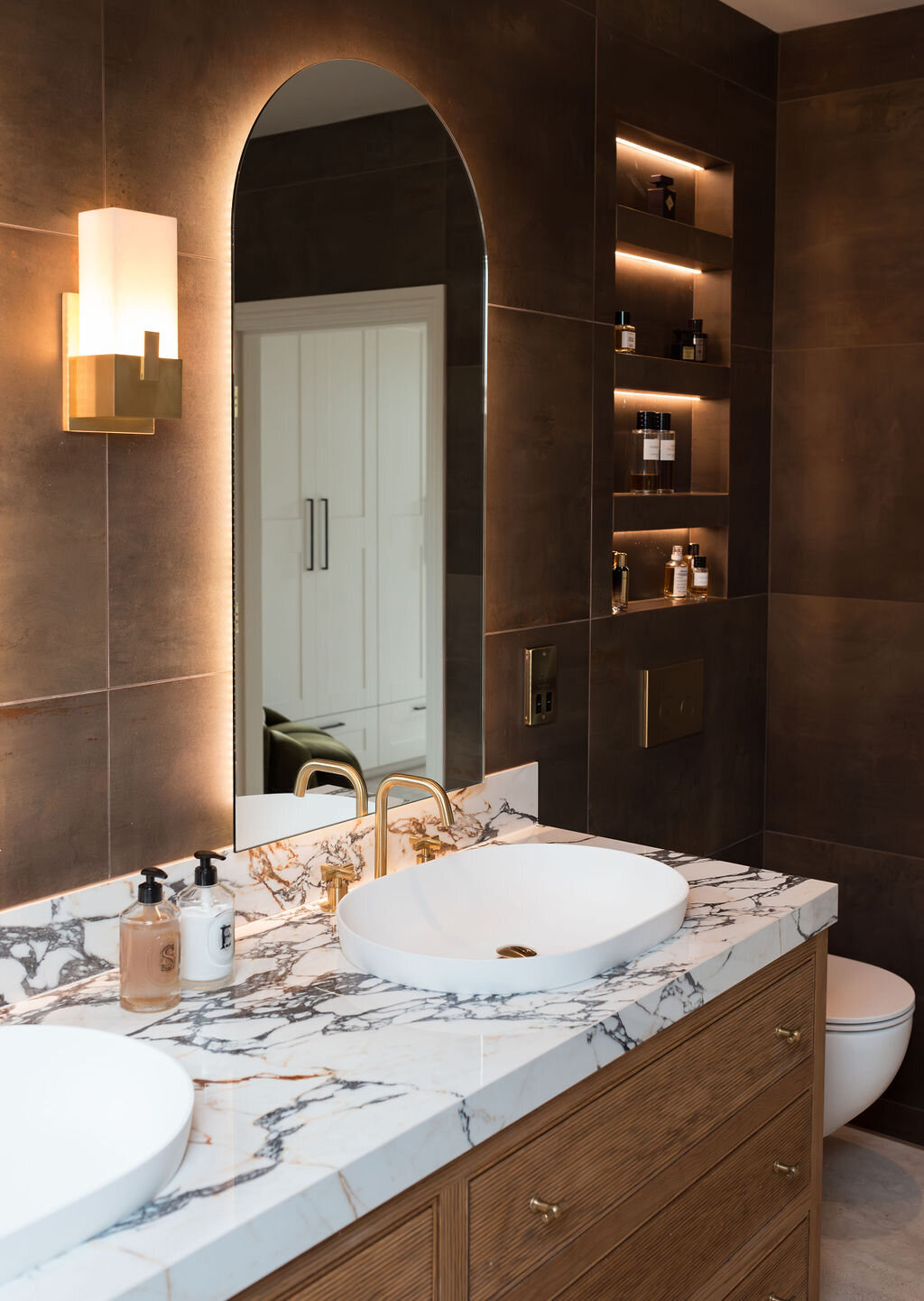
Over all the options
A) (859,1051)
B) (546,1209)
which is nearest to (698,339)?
(859,1051)

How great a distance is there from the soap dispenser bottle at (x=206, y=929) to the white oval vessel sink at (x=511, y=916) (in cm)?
17

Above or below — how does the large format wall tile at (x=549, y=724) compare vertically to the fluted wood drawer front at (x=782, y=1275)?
above

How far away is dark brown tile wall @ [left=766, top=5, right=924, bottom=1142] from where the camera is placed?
2863 millimetres

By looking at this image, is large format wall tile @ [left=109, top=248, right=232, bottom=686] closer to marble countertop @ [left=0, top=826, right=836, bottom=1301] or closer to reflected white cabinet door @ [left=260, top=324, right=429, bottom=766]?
reflected white cabinet door @ [left=260, top=324, right=429, bottom=766]

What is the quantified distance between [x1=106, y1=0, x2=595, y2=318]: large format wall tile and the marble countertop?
0.96 m

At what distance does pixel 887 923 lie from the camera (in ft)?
9.88

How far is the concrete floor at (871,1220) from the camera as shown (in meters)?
2.46

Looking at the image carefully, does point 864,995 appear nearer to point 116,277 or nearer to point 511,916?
point 511,916

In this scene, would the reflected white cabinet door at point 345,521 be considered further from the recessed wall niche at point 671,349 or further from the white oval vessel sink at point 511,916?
the recessed wall niche at point 671,349

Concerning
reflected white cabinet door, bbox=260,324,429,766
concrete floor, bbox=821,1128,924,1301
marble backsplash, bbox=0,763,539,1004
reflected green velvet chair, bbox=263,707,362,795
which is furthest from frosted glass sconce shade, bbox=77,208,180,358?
concrete floor, bbox=821,1128,924,1301

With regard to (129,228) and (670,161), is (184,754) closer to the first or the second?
(129,228)

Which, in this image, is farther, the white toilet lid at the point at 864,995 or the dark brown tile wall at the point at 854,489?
the dark brown tile wall at the point at 854,489

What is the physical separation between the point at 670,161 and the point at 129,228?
65.1 inches

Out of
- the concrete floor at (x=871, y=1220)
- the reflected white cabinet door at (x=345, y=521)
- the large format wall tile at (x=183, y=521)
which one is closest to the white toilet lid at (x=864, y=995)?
the concrete floor at (x=871, y=1220)
